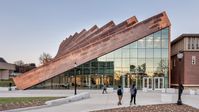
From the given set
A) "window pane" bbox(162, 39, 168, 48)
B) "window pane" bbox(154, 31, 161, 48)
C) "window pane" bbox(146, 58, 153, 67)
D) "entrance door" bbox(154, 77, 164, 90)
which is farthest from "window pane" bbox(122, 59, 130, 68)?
"window pane" bbox(162, 39, 168, 48)

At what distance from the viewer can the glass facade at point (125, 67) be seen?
197 feet

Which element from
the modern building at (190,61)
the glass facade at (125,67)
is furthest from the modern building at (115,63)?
the modern building at (190,61)

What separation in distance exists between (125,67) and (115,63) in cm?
181

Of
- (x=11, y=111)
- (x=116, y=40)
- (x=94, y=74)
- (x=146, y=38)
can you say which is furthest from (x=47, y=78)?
(x=11, y=111)

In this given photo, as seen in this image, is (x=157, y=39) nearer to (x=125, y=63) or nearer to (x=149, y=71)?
(x=149, y=71)

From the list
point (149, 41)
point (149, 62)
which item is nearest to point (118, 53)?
point (149, 62)

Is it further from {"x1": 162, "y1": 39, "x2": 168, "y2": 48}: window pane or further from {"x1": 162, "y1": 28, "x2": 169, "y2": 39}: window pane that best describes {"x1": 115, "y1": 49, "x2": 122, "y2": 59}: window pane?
{"x1": 162, "y1": 28, "x2": 169, "y2": 39}: window pane

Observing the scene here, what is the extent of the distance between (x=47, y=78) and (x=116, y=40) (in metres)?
12.8

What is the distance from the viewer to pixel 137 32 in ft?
193

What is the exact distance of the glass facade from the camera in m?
59.9

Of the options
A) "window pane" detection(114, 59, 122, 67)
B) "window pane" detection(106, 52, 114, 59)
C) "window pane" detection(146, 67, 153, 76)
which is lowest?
"window pane" detection(146, 67, 153, 76)

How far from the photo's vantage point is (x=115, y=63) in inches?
2416

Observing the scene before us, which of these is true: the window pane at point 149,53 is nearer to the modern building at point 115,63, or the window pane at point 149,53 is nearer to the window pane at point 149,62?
the modern building at point 115,63

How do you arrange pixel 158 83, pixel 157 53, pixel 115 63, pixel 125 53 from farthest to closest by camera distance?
pixel 115 63 < pixel 125 53 < pixel 158 83 < pixel 157 53
